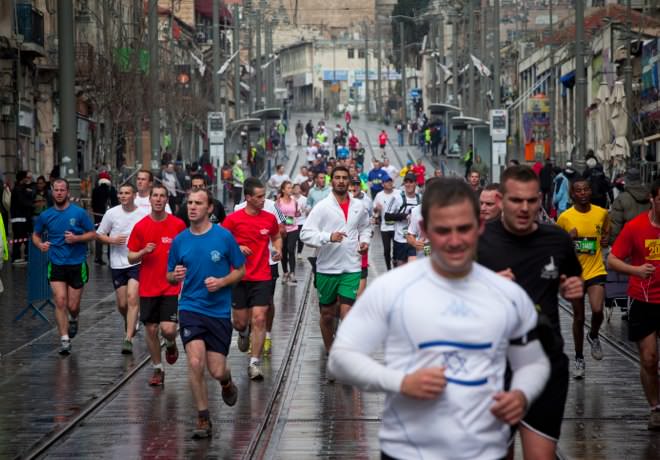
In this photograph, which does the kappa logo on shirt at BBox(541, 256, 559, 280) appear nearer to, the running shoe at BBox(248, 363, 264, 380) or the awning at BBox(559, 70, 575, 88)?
the running shoe at BBox(248, 363, 264, 380)

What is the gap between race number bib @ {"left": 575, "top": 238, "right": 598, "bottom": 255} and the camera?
531 inches

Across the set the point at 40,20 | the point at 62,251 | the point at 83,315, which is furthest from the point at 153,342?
the point at 40,20

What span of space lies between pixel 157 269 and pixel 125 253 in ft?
8.58

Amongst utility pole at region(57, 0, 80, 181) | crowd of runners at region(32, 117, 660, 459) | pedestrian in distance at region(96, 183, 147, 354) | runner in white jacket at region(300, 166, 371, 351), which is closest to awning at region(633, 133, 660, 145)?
crowd of runners at region(32, 117, 660, 459)

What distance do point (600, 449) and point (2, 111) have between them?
106 ft

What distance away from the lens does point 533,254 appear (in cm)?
751

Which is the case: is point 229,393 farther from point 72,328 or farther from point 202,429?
point 72,328

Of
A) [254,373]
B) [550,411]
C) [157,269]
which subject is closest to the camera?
[550,411]

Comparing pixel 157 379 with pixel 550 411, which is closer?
pixel 550 411

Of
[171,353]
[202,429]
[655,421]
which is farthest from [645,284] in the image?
[171,353]

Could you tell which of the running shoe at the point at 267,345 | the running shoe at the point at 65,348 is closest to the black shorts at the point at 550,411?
the running shoe at the point at 267,345

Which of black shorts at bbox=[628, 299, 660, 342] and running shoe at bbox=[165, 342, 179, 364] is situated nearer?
black shorts at bbox=[628, 299, 660, 342]

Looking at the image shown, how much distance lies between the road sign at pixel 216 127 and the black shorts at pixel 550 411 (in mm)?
40749

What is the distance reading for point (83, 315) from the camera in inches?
834
